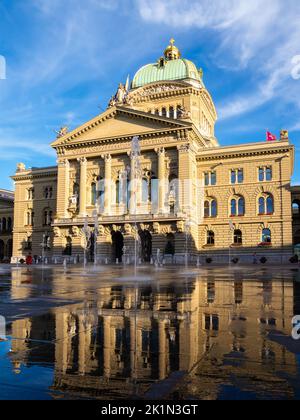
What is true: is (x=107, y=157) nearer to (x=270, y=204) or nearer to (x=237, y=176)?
(x=237, y=176)

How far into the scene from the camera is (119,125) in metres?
58.9

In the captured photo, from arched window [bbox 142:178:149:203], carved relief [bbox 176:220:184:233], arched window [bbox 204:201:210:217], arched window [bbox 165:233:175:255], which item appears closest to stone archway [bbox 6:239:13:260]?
arched window [bbox 142:178:149:203]

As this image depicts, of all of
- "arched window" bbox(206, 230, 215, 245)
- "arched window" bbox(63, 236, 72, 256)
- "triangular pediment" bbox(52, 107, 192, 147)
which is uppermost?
"triangular pediment" bbox(52, 107, 192, 147)

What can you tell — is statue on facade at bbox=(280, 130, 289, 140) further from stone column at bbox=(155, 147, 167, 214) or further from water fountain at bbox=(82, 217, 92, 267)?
water fountain at bbox=(82, 217, 92, 267)

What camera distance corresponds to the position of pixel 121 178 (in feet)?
192

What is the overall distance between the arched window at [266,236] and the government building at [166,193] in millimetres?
131

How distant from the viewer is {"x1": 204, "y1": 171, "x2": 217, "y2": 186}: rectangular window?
2334 inches

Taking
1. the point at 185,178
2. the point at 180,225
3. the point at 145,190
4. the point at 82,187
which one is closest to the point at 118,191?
the point at 145,190

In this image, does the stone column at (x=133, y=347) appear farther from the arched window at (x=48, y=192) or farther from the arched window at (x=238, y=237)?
the arched window at (x=48, y=192)

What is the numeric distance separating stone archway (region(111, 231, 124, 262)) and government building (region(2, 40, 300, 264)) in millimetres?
141

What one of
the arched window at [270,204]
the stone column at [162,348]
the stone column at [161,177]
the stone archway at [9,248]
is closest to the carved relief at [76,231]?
the stone column at [161,177]

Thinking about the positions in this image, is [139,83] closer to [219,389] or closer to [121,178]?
[121,178]

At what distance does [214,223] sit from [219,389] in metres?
54.5

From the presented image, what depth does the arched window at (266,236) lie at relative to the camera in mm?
55075
